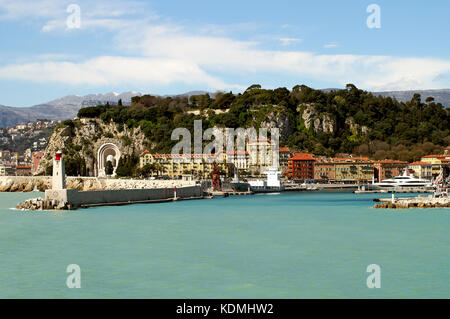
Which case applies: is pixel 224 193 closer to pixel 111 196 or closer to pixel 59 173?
pixel 111 196

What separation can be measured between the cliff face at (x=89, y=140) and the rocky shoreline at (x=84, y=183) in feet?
70.5

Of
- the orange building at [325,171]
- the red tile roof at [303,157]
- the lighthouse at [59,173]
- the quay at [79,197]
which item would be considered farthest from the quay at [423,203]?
the orange building at [325,171]

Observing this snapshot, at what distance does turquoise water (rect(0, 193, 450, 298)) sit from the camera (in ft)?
49.2

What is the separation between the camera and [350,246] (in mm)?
22391

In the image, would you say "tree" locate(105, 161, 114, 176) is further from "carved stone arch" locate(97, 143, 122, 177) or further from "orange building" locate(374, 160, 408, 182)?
"orange building" locate(374, 160, 408, 182)

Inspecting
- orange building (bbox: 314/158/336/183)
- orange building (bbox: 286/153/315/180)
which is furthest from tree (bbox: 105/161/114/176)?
orange building (bbox: 314/158/336/183)

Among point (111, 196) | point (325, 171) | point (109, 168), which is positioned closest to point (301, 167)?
point (325, 171)

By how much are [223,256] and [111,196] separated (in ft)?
86.2

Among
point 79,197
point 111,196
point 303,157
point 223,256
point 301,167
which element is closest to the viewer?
point 223,256

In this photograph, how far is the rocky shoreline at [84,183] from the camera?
70.0 meters

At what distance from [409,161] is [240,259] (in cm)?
9529

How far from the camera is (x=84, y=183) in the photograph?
79625 millimetres
